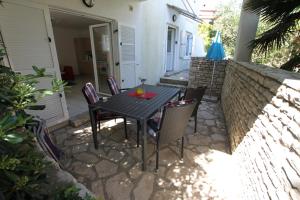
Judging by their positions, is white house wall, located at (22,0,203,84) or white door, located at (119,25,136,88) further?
white door, located at (119,25,136,88)

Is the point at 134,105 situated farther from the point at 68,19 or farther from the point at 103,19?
the point at 68,19

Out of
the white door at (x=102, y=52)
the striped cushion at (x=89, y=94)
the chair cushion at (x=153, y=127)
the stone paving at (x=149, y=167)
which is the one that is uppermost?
the white door at (x=102, y=52)

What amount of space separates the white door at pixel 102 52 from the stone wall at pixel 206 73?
2700 millimetres

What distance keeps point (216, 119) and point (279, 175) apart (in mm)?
2665

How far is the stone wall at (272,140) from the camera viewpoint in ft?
3.14

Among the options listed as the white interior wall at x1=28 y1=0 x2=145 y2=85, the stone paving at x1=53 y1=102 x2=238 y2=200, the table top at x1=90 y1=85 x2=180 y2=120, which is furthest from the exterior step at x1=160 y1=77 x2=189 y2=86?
the table top at x1=90 y1=85 x2=180 y2=120

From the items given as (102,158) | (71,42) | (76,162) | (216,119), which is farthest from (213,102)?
(71,42)

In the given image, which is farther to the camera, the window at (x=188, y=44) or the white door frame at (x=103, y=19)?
the window at (x=188, y=44)

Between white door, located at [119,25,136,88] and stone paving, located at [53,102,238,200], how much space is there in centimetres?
210

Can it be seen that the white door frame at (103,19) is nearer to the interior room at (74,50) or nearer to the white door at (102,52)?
the white door at (102,52)

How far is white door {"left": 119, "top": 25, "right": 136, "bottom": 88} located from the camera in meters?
4.38

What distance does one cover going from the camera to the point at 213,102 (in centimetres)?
479

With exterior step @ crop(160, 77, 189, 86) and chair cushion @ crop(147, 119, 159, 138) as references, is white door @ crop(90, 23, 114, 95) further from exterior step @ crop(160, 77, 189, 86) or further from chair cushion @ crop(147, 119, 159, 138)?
chair cushion @ crop(147, 119, 159, 138)

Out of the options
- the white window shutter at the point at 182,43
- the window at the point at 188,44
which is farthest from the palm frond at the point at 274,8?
the window at the point at 188,44
